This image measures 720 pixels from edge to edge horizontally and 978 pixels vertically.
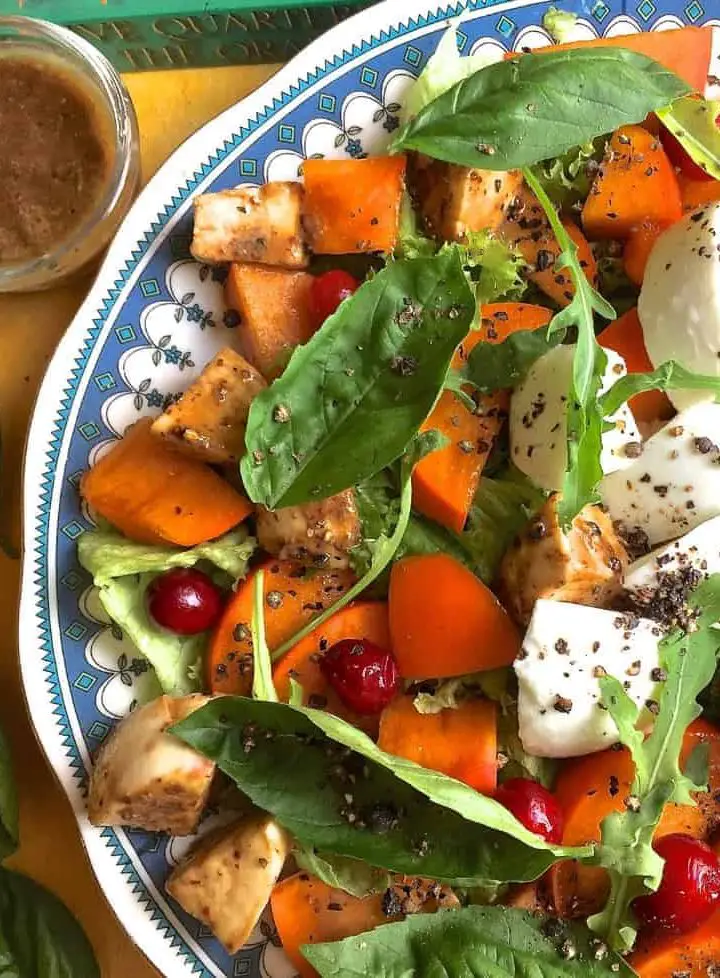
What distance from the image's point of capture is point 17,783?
6.93 feet

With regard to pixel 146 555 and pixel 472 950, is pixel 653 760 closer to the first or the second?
pixel 472 950

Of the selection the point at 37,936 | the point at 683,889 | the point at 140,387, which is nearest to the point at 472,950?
the point at 683,889

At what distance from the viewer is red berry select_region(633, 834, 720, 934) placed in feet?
5.90

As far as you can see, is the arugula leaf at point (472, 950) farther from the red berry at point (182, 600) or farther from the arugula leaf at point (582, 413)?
the arugula leaf at point (582, 413)

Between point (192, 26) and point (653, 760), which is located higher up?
point (192, 26)

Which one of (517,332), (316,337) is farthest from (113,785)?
(517,332)

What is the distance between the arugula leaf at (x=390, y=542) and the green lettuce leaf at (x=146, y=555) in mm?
151

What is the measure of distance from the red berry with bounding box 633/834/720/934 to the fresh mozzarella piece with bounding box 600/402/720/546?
53cm

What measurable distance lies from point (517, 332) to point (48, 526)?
88 cm

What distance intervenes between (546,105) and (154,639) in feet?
3.60

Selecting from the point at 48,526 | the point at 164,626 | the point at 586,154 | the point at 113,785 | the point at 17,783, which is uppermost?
the point at 586,154

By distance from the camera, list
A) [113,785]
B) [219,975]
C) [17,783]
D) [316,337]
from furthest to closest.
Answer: [17,783] < [219,975] < [113,785] < [316,337]

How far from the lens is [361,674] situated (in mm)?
1810

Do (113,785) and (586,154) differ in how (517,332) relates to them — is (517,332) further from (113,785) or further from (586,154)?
(113,785)
